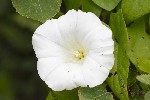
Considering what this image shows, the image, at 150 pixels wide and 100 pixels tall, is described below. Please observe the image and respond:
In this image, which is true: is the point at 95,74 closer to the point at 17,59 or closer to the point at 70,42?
the point at 70,42

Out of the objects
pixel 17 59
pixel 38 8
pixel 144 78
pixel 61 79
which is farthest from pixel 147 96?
pixel 17 59

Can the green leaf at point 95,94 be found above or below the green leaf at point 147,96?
below

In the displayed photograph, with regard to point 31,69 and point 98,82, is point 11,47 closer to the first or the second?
point 31,69

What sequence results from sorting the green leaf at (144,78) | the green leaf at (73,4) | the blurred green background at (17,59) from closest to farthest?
the green leaf at (144,78) < the green leaf at (73,4) < the blurred green background at (17,59)

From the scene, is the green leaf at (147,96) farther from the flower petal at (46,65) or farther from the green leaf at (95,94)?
the flower petal at (46,65)

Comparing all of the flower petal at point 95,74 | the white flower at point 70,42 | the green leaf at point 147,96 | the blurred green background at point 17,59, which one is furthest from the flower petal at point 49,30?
the blurred green background at point 17,59

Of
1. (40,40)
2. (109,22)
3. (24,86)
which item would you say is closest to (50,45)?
(40,40)

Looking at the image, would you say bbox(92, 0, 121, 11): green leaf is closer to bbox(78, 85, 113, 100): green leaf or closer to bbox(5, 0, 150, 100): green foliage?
bbox(5, 0, 150, 100): green foliage
